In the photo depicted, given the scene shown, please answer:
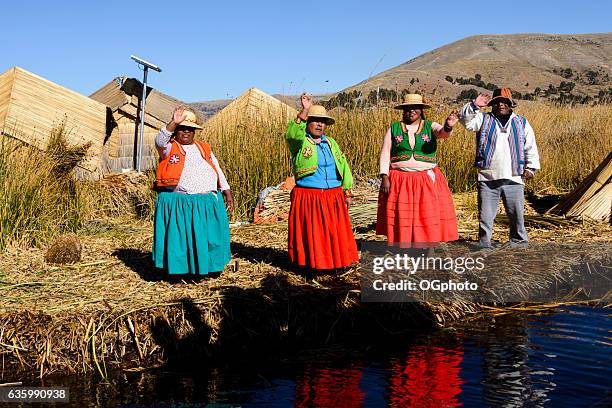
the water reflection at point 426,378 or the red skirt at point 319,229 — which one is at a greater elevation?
the red skirt at point 319,229

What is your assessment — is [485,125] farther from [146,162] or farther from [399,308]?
[146,162]

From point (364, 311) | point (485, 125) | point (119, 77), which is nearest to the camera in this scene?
point (364, 311)

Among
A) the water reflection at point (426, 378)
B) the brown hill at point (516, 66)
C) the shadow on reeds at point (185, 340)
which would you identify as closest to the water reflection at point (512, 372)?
the water reflection at point (426, 378)

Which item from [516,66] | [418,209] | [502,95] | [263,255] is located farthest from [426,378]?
[516,66]

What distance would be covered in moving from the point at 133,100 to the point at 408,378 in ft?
28.1

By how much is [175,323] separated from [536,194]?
271 inches

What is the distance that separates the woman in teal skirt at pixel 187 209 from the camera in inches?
205

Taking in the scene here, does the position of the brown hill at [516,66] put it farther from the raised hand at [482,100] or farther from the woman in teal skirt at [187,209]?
the woman in teal skirt at [187,209]

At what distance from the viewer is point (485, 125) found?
604 cm

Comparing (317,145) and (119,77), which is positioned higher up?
(119,77)

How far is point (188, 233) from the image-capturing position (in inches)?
209

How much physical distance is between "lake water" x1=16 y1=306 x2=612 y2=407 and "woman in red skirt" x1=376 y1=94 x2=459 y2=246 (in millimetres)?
941

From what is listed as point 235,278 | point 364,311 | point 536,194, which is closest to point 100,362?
point 235,278

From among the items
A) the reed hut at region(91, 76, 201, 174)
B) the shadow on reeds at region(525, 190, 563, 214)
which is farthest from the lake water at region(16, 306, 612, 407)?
the reed hut at region(91, 76, 201, 174)
